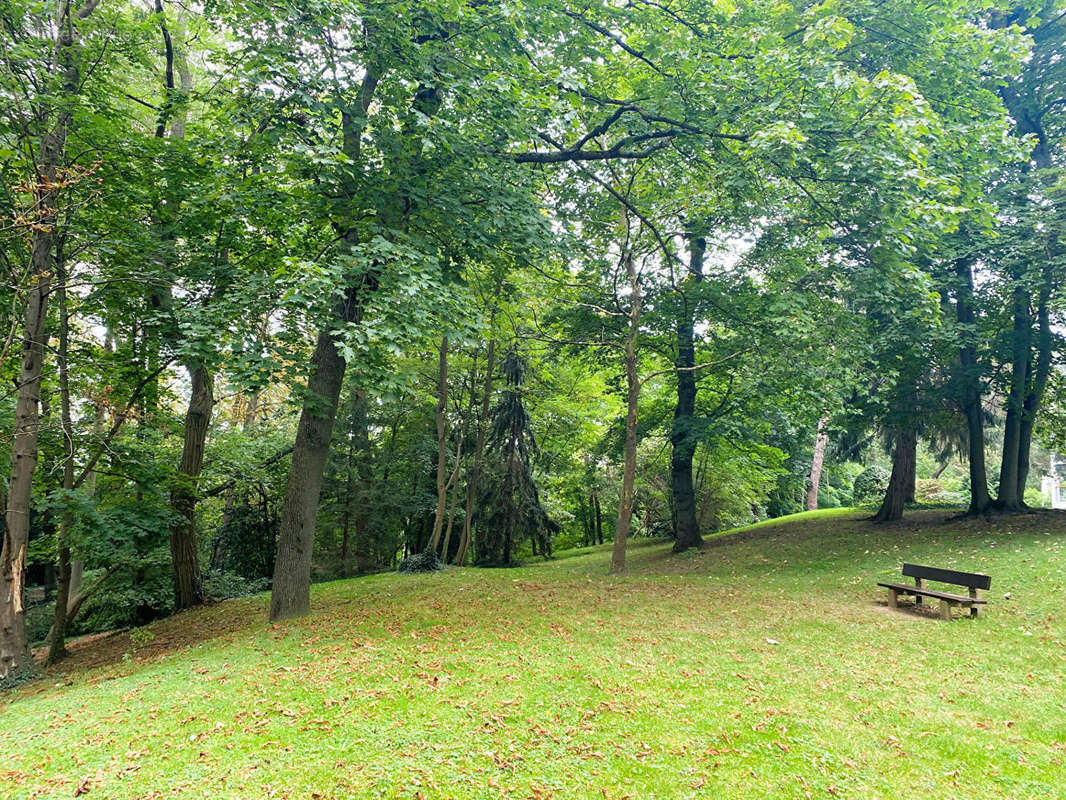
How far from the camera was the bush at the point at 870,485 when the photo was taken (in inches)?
1056

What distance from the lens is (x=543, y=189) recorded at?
10969mm

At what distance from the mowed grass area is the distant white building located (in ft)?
65.5

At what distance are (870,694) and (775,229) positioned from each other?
28.7 feet

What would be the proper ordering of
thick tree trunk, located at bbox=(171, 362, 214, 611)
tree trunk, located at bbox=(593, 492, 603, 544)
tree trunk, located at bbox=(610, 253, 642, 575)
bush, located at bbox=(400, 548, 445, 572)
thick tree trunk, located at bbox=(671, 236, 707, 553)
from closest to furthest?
thick tree trunk, located at bbox=(171, 362, 214, 611), tree trunk, located at bbox=(610, 253, 642, 575), thick tree trunk, located at bbox=(671, 236, 707, 553), bush, located at bbox=(400, 548, 445, 572), tree trunk, located at bbox=(593, 492, 603, 544)

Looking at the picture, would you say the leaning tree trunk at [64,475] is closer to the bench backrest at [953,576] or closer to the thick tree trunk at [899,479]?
the bench backrest at [953,576]

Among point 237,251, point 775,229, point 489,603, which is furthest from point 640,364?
point 237,251

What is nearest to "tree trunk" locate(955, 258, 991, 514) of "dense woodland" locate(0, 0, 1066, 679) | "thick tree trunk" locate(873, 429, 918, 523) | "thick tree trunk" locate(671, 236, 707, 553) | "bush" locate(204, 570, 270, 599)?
"dense woodland" locate(0, 0, 1066, 679)

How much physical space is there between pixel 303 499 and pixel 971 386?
14.8m

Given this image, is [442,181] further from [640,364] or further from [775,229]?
[640,364]

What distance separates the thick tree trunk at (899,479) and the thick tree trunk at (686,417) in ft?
16.5

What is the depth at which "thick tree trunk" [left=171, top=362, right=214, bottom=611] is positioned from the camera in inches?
443

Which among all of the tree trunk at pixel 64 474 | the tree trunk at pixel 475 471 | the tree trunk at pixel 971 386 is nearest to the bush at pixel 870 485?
the tree trunk at pixel 971 386

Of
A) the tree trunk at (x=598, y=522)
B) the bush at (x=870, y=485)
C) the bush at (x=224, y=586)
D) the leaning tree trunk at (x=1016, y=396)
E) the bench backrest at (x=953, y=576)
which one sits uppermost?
the leaning tree trunk at (x=1016, y=396)

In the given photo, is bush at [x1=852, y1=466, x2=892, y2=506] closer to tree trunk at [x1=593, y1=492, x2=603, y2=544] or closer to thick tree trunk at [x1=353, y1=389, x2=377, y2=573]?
tree trunk at [x1=593, y1=492, x2=603, y2=544]
